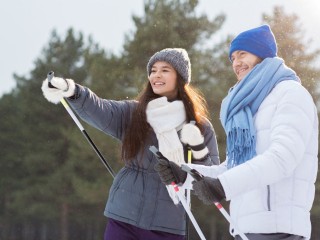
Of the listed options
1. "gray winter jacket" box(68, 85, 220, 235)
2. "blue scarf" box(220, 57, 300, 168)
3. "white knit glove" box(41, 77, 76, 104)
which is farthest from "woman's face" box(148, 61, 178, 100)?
"blue scarf" box(220, 57, 300, 168)

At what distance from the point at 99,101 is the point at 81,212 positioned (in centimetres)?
2454

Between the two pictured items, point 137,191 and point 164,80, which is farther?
point 164,80

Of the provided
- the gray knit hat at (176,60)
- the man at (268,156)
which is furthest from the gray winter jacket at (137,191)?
the man at (268,156)

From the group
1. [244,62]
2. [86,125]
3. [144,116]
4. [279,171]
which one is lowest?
[279,171]

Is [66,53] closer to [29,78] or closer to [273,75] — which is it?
[29,78]

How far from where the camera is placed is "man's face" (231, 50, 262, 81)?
2.50 metres

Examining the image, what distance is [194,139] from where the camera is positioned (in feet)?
12.3

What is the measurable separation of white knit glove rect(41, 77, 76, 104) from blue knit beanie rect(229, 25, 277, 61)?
4.79 feet

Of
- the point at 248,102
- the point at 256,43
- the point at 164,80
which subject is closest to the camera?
the point at 248,102

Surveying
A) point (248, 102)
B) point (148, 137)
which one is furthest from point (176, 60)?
point (248, 102)

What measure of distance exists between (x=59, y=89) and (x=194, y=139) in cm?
81

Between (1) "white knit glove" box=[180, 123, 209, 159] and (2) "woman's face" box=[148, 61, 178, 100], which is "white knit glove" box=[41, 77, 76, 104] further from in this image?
(1) "white knit glove" box=[180, 123, 209, 159]

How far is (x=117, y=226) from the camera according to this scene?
3.76 meters

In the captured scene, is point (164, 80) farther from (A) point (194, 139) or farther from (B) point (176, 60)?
(A) point (194, 139)
